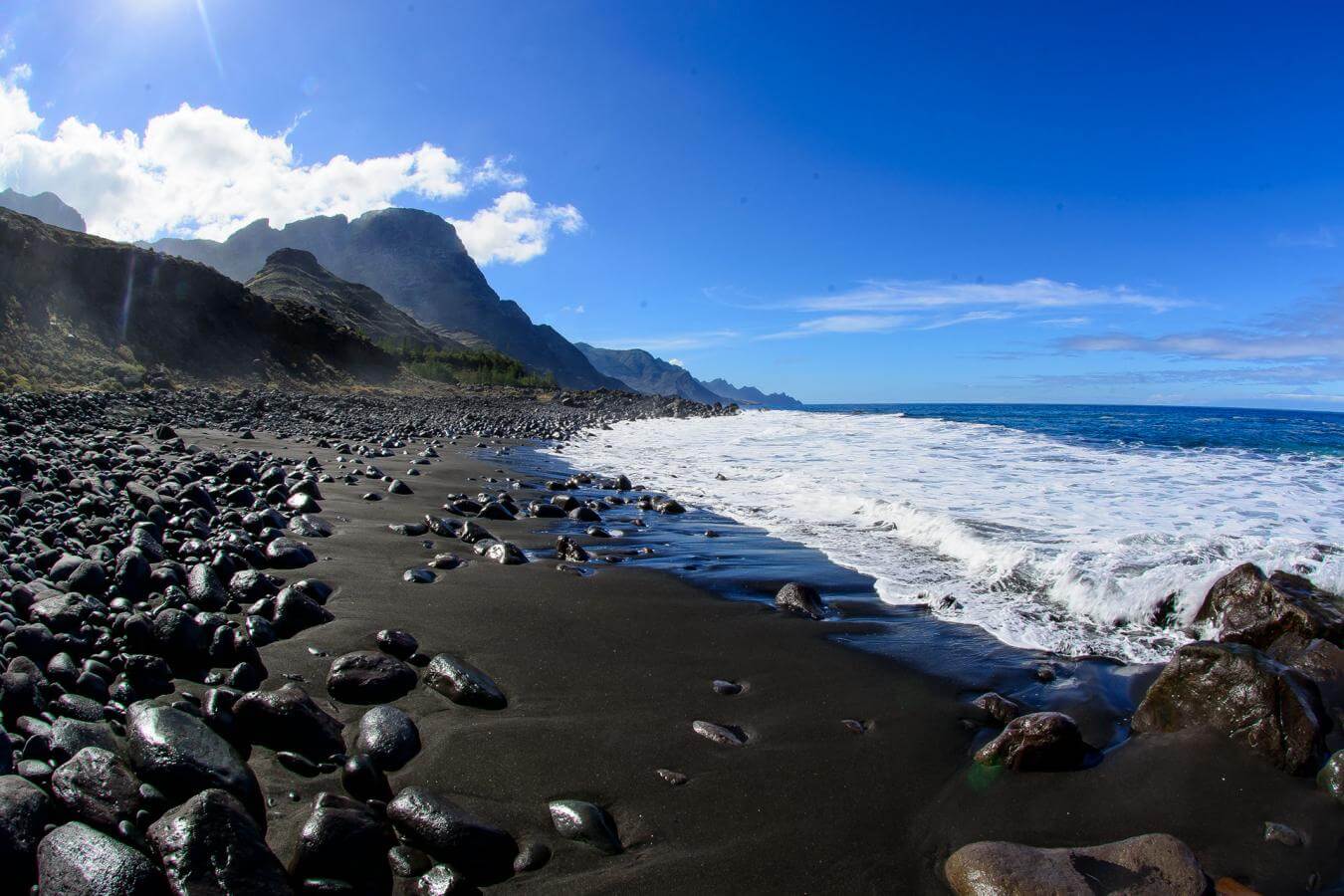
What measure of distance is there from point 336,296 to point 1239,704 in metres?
117

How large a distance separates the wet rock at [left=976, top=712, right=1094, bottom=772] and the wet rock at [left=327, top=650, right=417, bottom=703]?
122 inches

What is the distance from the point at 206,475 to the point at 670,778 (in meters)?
7.83

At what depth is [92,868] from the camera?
6.07 feet

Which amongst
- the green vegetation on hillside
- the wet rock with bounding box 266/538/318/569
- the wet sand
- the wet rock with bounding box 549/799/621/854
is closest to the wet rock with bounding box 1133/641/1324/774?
the wet sand

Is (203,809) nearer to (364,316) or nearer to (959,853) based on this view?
(959,853)

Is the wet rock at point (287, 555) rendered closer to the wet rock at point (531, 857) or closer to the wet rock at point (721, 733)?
the wet rock at point (721, 733)

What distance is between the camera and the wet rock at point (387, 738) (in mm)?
2869

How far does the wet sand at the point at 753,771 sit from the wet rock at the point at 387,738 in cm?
9

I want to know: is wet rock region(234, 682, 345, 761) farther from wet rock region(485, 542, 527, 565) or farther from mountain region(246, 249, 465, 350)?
mountain region(246, 249, 465, 350)

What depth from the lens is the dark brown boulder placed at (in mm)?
4375

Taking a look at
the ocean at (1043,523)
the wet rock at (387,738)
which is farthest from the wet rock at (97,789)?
the ocean at (1043,523)

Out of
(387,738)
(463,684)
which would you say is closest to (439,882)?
(387,738)

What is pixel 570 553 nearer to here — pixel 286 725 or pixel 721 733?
pixel 721 733

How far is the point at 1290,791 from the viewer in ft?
9.77
